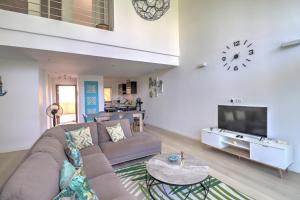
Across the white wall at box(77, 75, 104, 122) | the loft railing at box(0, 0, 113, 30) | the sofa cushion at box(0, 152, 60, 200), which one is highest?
the loft railing at box(0, 0, 113, 30)

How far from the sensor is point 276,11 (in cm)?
294

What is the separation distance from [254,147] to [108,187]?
264cm

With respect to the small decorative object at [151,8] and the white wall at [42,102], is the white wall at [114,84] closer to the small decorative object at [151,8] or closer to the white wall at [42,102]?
the white wall at [42,102]

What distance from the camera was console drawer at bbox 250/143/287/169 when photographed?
2568 mm

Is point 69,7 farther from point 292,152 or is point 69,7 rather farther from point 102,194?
point 292,152

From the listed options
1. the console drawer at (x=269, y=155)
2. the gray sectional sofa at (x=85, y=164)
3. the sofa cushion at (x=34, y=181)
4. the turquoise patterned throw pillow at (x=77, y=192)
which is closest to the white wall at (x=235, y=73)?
the console drawer at (x=269, y=155)

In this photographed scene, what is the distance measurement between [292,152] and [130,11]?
469 centimetres

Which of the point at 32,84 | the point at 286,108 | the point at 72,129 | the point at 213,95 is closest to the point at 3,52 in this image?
the point at 32,84

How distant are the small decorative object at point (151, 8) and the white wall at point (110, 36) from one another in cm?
13

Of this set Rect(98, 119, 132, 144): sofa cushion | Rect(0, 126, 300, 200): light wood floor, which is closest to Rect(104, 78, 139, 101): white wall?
Rect(98, 119, 132, 144): sofa cushion

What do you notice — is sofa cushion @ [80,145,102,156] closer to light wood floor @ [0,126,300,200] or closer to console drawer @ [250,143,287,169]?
light wood floor @ [0,126,300,200]

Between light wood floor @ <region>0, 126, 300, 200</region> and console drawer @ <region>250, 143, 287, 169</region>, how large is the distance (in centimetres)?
22

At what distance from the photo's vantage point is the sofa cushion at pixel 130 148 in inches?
114

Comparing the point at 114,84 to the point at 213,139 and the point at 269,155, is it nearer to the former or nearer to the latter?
the point at 213,139
